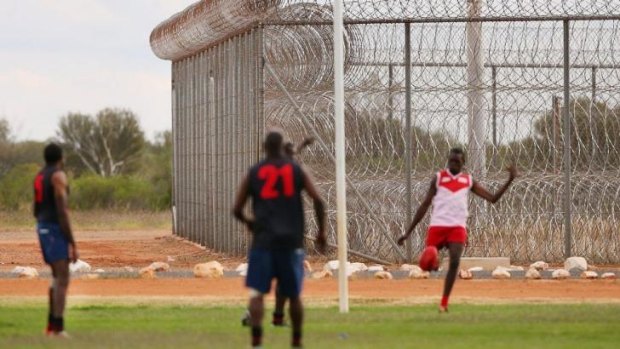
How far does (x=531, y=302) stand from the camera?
18688mm

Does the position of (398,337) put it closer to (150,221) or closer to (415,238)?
(415,238)

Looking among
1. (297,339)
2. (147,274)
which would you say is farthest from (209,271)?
(297,339)

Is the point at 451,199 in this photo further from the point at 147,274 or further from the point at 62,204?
the point at 147,274

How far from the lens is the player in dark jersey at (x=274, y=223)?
12289mm

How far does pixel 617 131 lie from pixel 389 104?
134 inches

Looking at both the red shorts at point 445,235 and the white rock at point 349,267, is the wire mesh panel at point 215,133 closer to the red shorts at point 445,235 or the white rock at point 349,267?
the white rock at point 349,267

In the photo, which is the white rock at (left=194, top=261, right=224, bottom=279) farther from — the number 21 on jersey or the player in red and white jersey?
the number 21 on jersey

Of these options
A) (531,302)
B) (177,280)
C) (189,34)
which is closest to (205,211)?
(189,34)

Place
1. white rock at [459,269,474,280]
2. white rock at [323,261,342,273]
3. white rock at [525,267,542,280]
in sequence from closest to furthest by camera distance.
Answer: white rock at [525,267,542,280], white rock at [459,269,474,280], white rock at [323,261,342,273]

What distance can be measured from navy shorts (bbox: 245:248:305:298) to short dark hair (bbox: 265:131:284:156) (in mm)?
722

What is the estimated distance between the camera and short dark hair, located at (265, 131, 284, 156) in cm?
1240

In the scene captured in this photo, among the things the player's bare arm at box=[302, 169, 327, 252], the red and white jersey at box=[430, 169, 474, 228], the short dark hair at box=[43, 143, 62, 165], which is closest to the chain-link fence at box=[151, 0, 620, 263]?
the red and white jersey at box=[430, 169, 474, 228]

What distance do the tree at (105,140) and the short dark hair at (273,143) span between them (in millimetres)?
78231

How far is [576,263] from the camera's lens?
23.6 m
